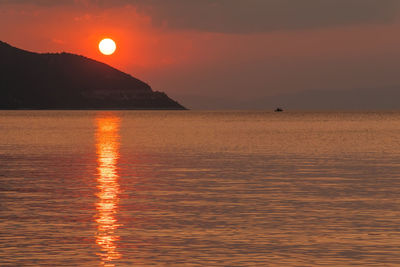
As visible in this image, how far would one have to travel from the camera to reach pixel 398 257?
76.9ft

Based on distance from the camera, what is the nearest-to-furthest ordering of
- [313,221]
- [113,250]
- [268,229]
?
[113,250], [268,229], [313,221]

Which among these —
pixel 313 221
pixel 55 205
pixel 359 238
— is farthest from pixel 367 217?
pixel 55 205

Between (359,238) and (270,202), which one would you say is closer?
(359,238)

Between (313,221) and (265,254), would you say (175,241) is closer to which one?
(265,254)

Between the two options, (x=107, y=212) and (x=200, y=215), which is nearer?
(x=200, y=215)

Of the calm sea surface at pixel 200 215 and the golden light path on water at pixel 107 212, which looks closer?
the calm sea surface at pixel 200 215

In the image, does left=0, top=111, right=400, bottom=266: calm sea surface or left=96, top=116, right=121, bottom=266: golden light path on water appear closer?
left=0, top=111, right=400, bottom=266: calm sea surface

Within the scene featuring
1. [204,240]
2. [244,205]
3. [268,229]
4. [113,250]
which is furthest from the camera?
[244,205]

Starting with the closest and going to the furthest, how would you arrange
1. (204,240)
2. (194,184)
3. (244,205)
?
(204,240), (244,205), (194,184)

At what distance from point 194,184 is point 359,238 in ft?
63.8

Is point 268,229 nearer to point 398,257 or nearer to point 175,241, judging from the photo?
point 175,241

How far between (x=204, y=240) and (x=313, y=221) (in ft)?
18.8

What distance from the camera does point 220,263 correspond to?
22672 mm

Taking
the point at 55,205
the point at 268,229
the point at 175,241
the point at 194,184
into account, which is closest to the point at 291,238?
the point at 268,229
